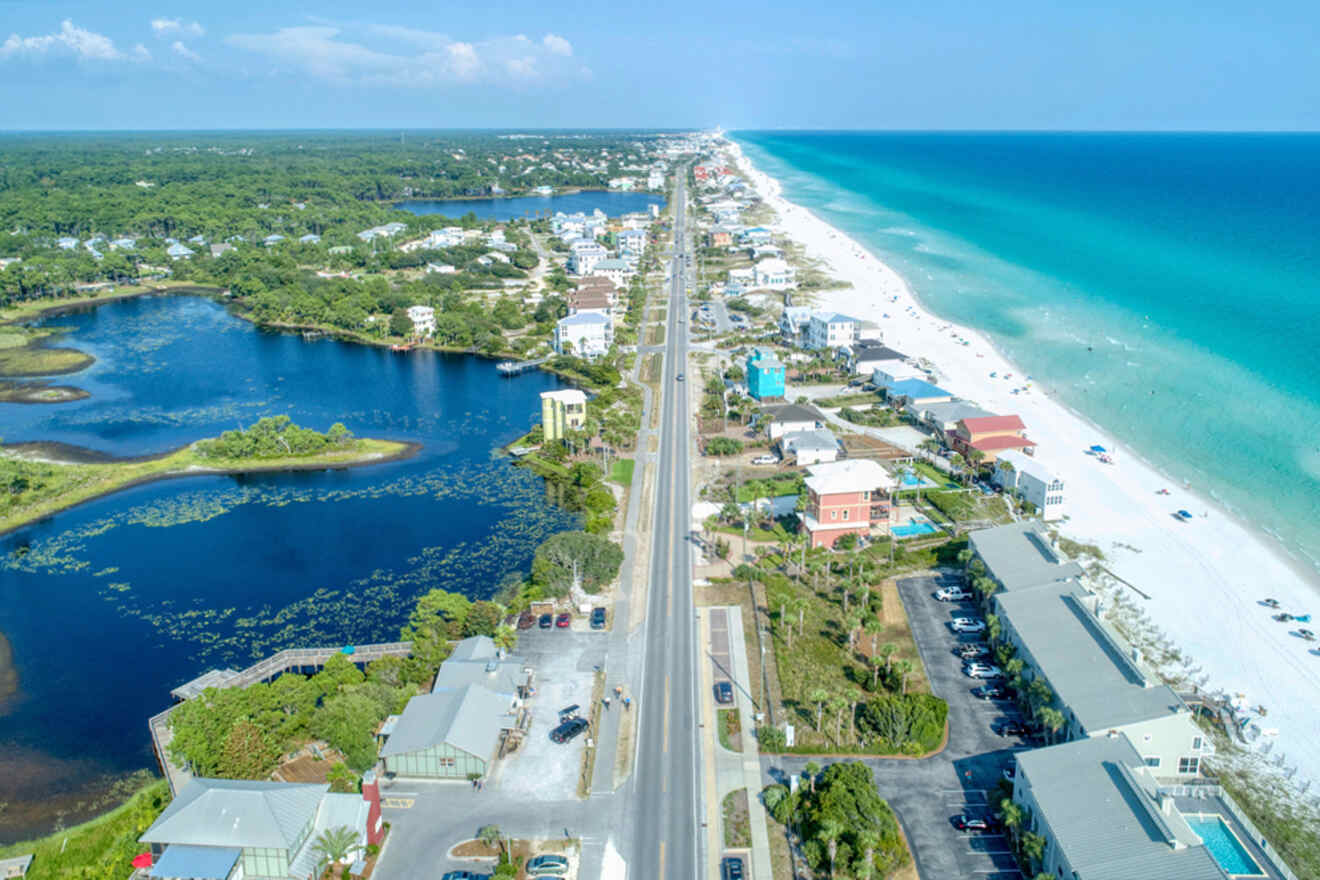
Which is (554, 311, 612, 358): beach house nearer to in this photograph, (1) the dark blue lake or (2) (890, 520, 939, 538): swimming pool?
(1) the dark blue lake

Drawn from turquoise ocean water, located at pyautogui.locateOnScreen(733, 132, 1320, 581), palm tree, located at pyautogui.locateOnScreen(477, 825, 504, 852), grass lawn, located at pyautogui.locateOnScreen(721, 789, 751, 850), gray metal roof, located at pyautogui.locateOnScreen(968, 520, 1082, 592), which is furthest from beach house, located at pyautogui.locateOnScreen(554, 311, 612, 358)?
palm tree, located at pyautogui.locateOnScreen(477, 825, 504, 852)

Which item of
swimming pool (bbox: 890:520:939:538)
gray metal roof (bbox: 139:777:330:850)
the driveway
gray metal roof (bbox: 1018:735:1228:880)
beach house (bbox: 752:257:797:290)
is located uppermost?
beach house (bbox: 752:257:797:290)

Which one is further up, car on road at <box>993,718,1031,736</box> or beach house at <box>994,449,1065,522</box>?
beach house at <box>994,449,1065,522</box>

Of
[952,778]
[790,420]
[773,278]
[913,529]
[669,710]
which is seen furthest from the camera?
[773,278]

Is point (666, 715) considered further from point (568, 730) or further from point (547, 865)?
point (547, 865)

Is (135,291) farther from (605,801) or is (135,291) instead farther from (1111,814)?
(1111,814)

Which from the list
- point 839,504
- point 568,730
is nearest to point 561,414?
point 839,504
